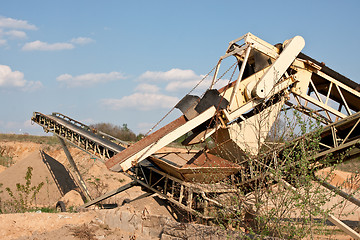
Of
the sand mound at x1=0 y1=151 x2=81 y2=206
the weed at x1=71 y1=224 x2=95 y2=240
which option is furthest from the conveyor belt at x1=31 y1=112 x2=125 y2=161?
the weed at x1=71 y1=224 x2=95 y2=240

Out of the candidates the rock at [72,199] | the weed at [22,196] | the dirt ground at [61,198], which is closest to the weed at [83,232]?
the dirt ground at [61,198]

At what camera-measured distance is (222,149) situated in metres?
Result: 8.71

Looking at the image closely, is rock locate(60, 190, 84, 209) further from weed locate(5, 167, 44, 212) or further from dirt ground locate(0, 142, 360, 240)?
weed locate(5, 167, 44, 212)

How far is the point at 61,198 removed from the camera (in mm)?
16453

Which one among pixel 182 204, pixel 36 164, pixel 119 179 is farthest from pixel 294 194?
pixel 119 179

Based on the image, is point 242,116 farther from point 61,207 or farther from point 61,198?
point 61,198

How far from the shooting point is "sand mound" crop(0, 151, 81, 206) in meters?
16.6

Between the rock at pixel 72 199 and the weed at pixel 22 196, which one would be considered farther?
the rock at pixel 72 199

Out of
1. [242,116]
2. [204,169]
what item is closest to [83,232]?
[204,169]

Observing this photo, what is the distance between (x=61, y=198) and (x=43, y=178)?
5.52 ft

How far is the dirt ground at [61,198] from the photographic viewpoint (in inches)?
365

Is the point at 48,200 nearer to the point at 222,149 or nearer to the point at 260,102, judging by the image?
the point at 222,149

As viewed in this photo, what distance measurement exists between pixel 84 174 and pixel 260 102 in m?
17.0

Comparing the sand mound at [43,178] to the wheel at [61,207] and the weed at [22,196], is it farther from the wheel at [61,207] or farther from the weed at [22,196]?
the weed at [22,196]
